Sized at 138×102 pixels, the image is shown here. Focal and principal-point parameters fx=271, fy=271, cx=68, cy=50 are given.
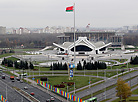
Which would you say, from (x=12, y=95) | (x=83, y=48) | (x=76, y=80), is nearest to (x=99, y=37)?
(x=83, y=48)

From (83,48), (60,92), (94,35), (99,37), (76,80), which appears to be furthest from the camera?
(94,35)

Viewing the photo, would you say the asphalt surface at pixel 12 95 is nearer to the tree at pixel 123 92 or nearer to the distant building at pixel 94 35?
the tree at pixel 123 92

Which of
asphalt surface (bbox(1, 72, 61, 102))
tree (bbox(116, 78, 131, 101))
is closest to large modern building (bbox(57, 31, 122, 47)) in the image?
asphalt surface (bbox(1, 72, 61, 102))

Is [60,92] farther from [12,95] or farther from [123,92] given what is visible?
[123,92]

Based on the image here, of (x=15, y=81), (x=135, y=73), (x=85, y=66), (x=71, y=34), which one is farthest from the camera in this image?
(x=71, y=34)

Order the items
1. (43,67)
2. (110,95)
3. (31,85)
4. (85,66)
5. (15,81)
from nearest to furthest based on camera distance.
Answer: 1. (110,95)
2. (31,85)
3. (15,81)
4. (85,66)
5. (43,67)

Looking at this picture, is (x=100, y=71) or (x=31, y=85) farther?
(x=100, y=71)

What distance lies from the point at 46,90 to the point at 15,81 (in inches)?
531

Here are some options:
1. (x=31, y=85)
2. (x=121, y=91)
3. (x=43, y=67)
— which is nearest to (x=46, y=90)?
(x=31, y=85)

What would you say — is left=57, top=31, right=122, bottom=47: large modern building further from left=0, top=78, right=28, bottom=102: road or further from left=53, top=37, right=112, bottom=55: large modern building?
left=0, top=78, right=28, bottom=102: road

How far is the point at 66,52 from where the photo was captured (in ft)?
426

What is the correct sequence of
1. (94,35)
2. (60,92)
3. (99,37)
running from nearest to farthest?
1. (60,92)
2. (99,37)
3. (94,35)

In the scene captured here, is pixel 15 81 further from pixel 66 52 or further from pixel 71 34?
pixel 71 34

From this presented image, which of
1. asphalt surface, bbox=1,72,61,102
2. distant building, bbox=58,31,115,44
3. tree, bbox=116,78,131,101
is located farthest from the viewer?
distant building, bbox=58,31,115,44
